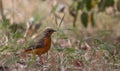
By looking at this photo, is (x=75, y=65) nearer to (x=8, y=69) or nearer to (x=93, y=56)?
(x=93, y=56)

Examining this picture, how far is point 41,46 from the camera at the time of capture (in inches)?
319

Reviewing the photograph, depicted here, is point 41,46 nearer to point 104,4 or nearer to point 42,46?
point 42,46

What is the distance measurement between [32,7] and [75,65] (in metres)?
6.40

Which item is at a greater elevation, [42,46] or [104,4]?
[104,4]

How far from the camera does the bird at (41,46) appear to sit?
7.79 m

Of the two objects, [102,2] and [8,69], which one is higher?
[102,2]

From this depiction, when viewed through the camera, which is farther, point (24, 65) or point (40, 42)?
point (40, 42)

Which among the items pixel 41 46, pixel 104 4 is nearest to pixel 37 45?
pixel 41 46

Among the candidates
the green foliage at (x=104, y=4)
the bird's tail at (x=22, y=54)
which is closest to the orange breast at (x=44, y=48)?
the bird's tail at (x=22, y=54)

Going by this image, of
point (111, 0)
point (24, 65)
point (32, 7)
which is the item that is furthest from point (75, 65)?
point (32, 7)

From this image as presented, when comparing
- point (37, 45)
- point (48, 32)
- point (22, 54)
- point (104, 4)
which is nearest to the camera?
point (22, 54)

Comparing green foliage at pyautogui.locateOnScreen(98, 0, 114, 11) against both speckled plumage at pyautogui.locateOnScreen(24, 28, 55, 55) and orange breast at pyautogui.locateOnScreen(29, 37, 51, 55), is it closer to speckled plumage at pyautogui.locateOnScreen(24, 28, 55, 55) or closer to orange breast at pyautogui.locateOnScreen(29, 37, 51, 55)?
speckled plumage at pyautogui.locateOnScreen(24, 28, 55, 55)

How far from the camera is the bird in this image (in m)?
7.79

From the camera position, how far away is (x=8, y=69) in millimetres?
7352
